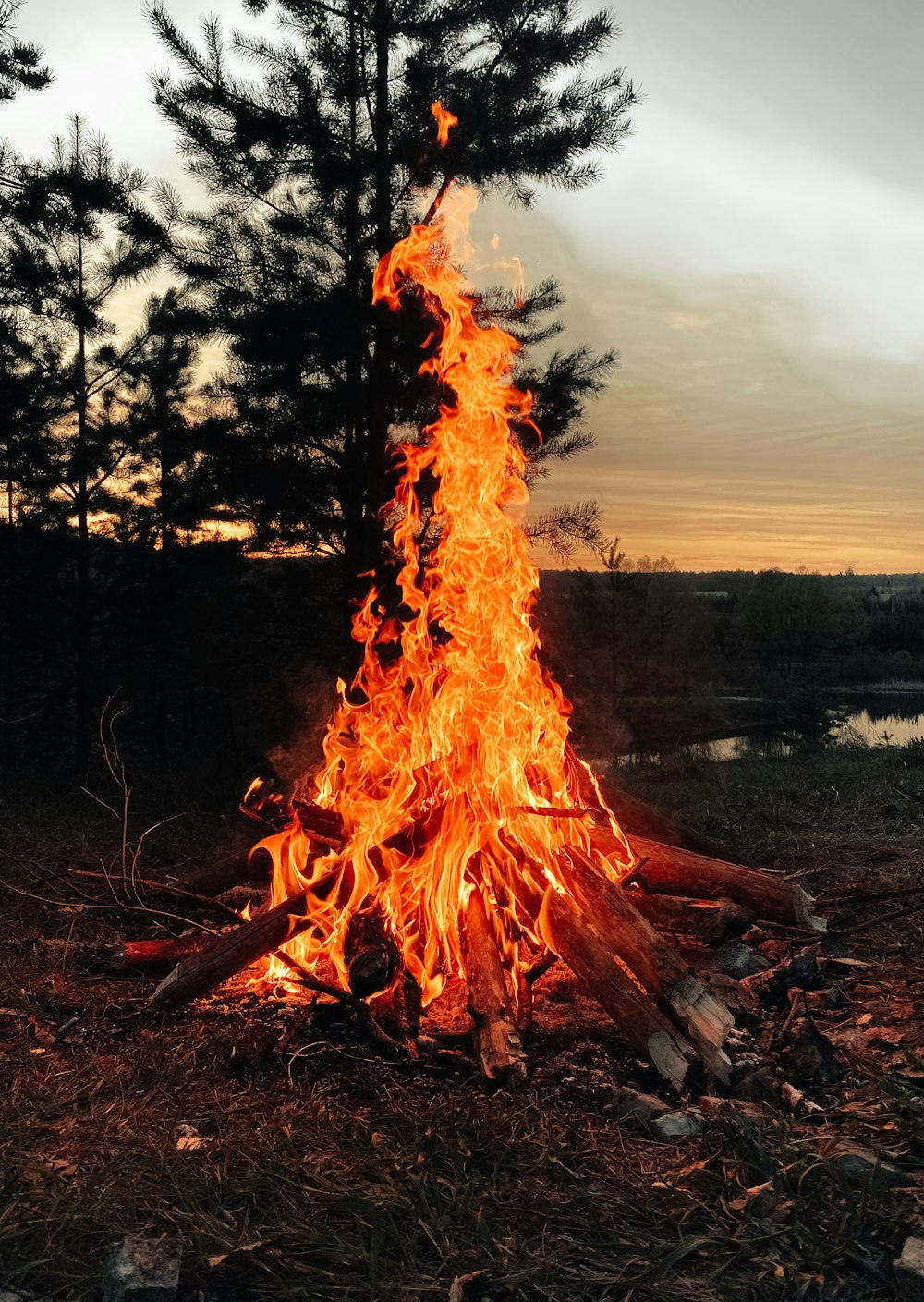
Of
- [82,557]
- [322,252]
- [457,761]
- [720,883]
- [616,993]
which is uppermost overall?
[322,252]

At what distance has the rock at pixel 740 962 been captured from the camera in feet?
15.9

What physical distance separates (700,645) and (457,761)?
3132 centimetres

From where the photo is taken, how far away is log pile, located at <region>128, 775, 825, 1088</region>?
13.0ft

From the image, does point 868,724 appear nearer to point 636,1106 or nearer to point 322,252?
point 322,252

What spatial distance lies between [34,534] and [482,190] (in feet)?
27.7

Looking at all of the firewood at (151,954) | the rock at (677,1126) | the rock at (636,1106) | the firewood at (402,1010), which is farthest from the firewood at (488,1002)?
the firewood at (151,954)

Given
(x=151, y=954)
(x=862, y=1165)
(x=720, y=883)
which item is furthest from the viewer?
(x=720, y=883)

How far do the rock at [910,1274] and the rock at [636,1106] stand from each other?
1025mm

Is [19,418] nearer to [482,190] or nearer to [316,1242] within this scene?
[482,190]

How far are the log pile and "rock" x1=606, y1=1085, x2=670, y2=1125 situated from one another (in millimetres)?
195

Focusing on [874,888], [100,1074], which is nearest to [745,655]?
[874,888]

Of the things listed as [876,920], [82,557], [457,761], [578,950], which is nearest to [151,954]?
[457,761]

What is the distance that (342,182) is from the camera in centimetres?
1070

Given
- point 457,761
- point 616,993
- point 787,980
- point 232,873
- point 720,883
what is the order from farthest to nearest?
point 232,873
point 720,883
point 457,761
point 787,980
point 616,993
